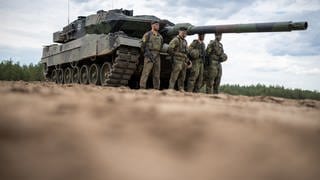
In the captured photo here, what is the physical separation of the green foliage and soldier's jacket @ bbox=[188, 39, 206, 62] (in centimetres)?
1918

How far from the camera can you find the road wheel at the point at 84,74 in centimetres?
1249

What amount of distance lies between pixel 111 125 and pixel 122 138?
0.17 meters

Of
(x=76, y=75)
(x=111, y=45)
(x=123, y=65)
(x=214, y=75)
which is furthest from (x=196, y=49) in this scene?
(x=76, y=75)

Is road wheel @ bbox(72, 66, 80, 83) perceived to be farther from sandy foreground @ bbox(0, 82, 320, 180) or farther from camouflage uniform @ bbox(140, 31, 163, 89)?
sandy foreground @ bbox(0, 82, 320, 180)

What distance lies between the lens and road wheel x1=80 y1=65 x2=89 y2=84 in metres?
12.5

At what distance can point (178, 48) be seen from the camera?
955 centimetres

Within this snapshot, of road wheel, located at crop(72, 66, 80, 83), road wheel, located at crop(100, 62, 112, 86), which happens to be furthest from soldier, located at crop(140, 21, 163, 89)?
road wheel, located at crop(72, 66, 80, 83)

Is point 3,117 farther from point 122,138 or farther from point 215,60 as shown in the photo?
point 215,60

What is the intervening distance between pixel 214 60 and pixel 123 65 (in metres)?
2.34

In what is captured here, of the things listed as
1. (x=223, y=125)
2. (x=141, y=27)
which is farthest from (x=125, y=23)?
(x=223, y=125)

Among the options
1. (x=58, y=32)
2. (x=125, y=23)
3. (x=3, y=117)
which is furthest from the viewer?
(x=58, y=32)

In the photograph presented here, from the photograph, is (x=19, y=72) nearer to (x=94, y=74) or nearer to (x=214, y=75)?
(x=94, y=74)

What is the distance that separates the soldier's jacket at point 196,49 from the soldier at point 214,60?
0.86 feet

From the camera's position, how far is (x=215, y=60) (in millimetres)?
10727
